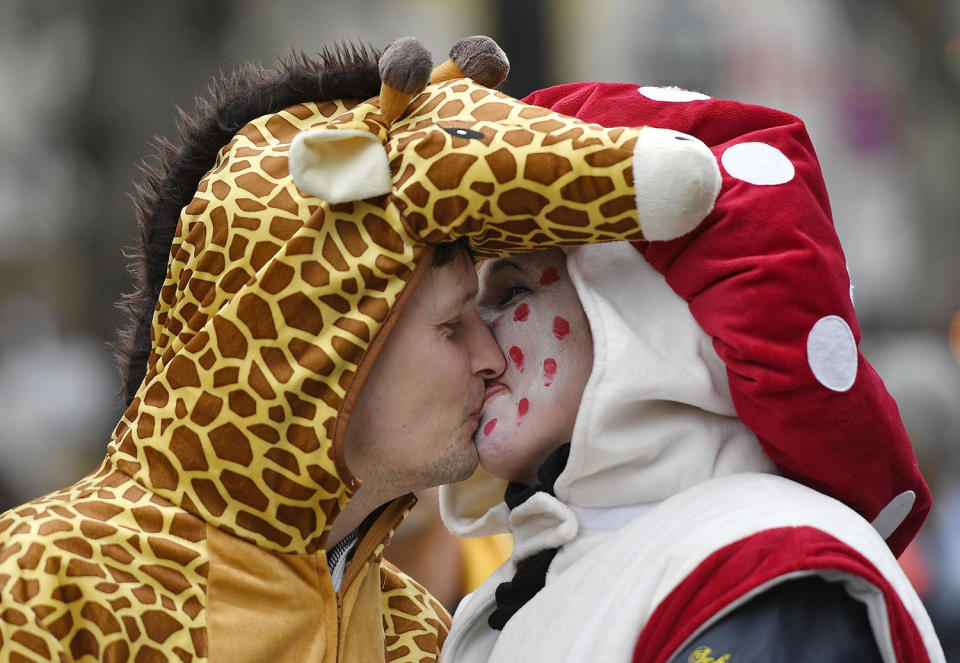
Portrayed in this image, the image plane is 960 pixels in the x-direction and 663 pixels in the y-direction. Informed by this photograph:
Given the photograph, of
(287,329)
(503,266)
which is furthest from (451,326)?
(287,329)

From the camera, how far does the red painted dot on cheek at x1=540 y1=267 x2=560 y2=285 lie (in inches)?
Result: 78.1

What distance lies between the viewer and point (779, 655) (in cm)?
149

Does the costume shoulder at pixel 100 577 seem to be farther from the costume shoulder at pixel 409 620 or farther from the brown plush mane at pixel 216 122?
the costume shoulder at pixel 409 620

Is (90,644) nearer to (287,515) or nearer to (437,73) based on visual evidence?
(287,515)

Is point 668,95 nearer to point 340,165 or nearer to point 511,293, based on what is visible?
point 511,293

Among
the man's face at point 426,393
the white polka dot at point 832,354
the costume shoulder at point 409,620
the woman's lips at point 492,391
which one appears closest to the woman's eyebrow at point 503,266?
the man's face at point 426,393

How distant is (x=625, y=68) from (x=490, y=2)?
2.17 ft

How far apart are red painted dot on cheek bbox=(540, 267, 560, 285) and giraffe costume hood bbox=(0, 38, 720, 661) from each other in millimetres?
208

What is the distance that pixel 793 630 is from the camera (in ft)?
4.98

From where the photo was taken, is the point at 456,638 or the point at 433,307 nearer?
the point at 433,307

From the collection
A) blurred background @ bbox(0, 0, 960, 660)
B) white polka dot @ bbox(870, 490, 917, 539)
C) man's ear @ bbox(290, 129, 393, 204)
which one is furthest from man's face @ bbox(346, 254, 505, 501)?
blurred background @ bbox(0, 0, 960, 660)

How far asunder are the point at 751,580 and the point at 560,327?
59cm

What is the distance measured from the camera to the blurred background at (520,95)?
4488mm

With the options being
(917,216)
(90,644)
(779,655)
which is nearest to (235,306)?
(90,644)
